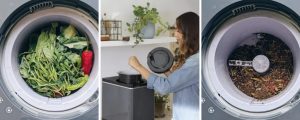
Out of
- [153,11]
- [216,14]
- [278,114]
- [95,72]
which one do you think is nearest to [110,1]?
[153,11]

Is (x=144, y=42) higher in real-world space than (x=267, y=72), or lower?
higher

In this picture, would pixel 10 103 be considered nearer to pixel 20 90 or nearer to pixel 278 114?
pixel 20 90

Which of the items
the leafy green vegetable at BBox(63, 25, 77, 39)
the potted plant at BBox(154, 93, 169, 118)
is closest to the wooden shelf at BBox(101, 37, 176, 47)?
the leafy green vegetable at BBox(63, 25, 77, 39)

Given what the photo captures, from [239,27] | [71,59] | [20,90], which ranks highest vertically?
[239,27]

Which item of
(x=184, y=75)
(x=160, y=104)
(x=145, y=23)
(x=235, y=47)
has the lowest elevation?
(x=160, y=104)

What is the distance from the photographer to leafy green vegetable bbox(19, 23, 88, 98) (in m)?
2.10

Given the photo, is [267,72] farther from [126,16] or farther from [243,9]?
[126,16]

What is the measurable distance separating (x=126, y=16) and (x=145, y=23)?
0.10 m

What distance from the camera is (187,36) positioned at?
7.12ft

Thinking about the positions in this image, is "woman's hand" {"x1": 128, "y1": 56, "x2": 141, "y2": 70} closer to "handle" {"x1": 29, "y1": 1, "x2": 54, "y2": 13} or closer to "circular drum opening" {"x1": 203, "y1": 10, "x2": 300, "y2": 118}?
"circular drum opening" {"x1": 203, "y1": 10, "x2": 300, "y2": 118}

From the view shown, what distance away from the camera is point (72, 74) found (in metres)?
2.12

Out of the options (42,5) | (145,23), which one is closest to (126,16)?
(145,23)

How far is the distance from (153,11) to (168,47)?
0.20 metres

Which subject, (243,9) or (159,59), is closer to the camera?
(243,9)
